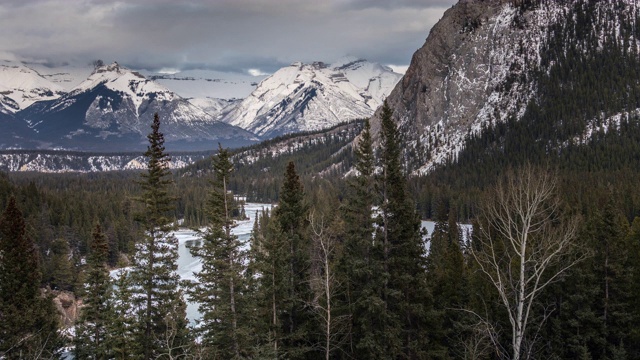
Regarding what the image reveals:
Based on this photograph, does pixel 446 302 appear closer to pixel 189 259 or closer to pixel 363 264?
pixel 363 264

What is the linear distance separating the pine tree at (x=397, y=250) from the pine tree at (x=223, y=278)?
315 inches

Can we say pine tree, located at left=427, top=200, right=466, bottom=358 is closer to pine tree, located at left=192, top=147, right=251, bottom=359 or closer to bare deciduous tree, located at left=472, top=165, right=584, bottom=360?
bare deciduous tree, located at left=472, top=165, right=584, bottom=360

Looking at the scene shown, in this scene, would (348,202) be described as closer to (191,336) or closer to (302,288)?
(302,288)

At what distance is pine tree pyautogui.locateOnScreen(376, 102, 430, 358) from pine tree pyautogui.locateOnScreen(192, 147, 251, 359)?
7.99 metres

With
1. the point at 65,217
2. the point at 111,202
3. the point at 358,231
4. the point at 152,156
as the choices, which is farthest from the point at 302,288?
the point at 111,202

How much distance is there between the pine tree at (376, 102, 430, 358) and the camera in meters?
26.2

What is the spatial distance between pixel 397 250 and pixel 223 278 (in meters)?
9.95

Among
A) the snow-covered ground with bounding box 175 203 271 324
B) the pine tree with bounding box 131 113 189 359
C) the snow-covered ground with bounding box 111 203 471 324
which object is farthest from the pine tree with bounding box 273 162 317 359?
the snow-covered ground with bounding box 175 203 271 324

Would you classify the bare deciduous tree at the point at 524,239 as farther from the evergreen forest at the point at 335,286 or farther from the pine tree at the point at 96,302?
the pine tree at the point at 96,302

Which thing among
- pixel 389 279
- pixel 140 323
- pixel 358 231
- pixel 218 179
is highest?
pixel 218 179

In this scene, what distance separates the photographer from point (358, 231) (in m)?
26.2

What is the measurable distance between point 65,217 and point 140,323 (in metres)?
94.7

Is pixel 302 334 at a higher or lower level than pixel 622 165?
lower

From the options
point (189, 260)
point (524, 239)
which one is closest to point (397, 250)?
point (524, 239)
